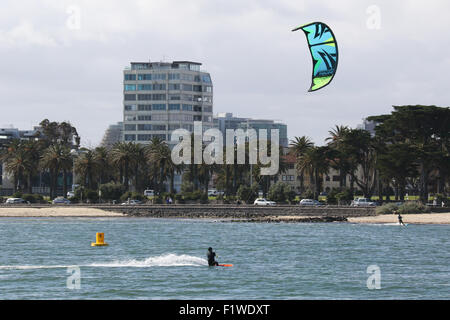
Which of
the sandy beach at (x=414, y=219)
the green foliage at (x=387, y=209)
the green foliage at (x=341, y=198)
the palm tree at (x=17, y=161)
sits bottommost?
the sandy beach at (x=414, y=219)

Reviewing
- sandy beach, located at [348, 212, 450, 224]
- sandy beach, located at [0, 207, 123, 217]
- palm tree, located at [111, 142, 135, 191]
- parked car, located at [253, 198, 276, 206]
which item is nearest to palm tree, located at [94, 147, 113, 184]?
palm tree, located at [111, 142, 135, 191]

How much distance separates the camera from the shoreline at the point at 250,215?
107 metres

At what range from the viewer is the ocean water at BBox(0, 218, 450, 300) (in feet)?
140

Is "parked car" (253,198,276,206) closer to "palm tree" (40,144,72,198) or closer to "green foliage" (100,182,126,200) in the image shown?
"green foliage" (100,182,126,200)

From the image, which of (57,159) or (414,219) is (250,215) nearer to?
(414,219)

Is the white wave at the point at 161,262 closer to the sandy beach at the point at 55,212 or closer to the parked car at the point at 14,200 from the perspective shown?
the sandy beach at the point at 55,212

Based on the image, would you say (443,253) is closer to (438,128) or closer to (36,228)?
(36,228)

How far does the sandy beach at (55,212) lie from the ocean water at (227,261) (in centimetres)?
2412

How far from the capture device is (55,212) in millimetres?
120938

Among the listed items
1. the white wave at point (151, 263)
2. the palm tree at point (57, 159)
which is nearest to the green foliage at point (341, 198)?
the palm tree at point (57, 159)

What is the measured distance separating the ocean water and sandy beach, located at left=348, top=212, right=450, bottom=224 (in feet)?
26.8

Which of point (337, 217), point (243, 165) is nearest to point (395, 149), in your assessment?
point (337, 217)

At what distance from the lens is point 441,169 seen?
393ft
